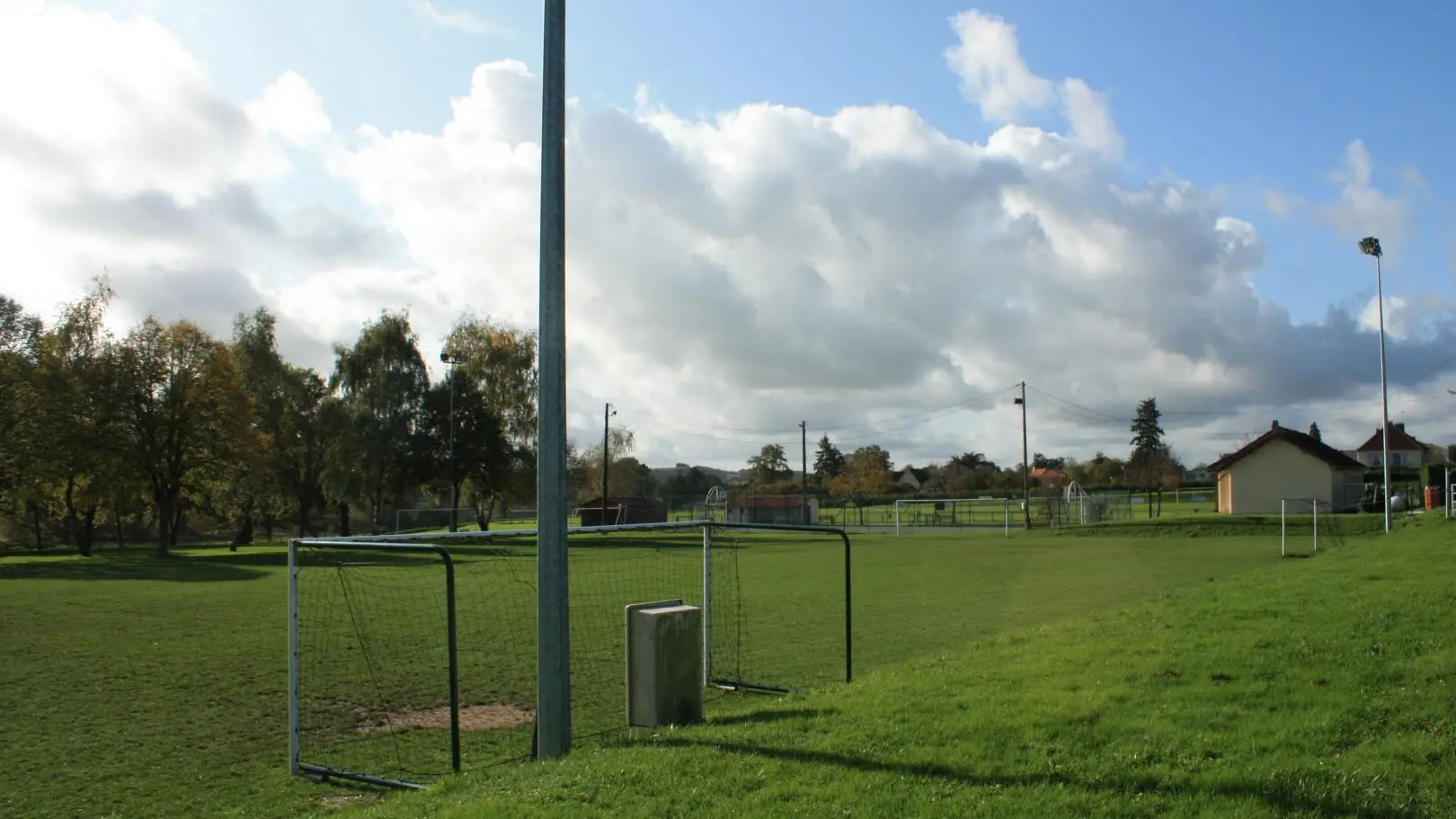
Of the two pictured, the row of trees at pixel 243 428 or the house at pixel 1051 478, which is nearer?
the row of trees at pixel 243 428

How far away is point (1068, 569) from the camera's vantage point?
27297 millimetres

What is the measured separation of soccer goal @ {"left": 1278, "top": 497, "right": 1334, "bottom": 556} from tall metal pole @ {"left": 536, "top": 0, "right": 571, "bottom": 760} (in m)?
27.9

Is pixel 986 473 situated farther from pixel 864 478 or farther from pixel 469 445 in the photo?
pixel 469 445

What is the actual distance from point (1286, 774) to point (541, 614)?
15.1 ft

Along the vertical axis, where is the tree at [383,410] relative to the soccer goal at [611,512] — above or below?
above

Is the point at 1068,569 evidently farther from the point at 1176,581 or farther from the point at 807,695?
the point at 807,695

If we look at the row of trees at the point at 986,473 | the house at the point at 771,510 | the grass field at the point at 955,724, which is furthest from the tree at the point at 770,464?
the grass field at the point at 955,724

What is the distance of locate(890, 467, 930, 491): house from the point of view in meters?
157

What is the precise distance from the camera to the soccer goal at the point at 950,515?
64875 mm

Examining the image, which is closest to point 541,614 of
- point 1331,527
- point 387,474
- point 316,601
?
point 316,601

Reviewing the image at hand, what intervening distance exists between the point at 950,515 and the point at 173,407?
A: 169ft

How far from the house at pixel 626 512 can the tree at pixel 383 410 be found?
1080cm

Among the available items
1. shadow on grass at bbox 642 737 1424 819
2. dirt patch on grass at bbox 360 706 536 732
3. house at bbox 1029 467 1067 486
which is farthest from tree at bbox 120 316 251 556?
house at bbox 1029 467 1067 486

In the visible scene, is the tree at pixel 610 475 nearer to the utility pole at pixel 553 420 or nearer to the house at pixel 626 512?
the house at pixel 626 512
